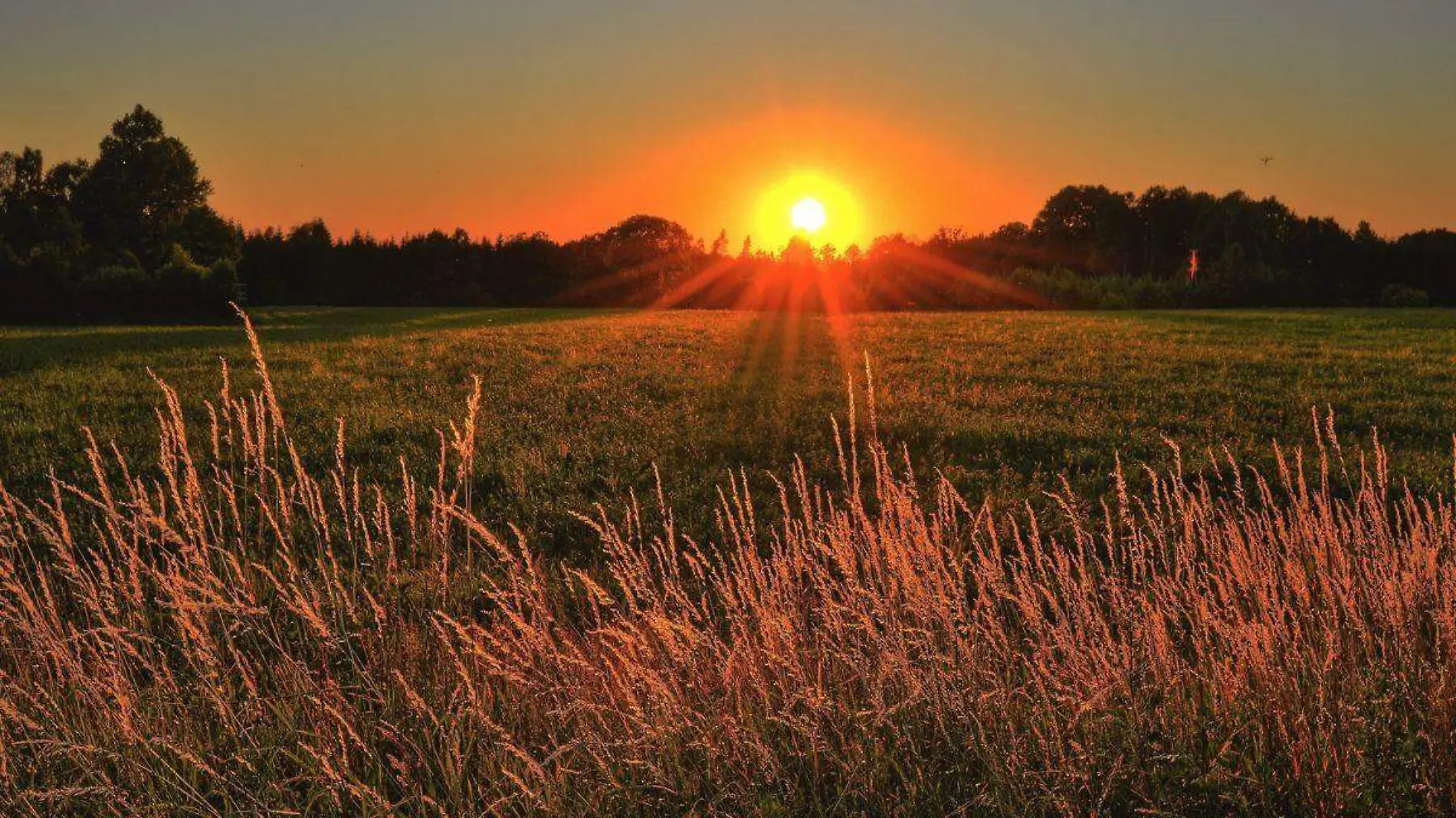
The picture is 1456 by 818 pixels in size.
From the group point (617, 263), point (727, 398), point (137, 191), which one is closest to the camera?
point (727, 398)

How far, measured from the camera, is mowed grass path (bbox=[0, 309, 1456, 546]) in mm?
7828

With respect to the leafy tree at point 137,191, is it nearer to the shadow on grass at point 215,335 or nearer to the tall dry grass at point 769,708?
the shadow on grass at point 215,335

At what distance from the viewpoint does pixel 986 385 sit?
12312 mm

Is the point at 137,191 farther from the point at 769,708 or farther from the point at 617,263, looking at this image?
the point at 769,708

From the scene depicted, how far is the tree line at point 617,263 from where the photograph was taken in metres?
32.8

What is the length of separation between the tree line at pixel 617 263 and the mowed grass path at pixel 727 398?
15.6 m

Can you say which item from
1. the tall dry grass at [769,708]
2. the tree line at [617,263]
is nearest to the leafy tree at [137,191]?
the tree line at [617,263]

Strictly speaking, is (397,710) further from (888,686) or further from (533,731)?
(888,686)

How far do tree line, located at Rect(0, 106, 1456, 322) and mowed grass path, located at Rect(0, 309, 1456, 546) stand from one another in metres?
15.6

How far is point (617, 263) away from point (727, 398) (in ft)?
172

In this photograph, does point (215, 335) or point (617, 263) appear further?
point (617, 263)

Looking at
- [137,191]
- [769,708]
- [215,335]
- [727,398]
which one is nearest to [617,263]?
[137,191]

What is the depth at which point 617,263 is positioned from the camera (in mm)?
61938

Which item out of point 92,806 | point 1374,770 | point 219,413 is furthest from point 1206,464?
point 219,413
